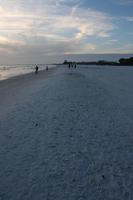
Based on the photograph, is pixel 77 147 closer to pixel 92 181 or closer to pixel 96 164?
pixel 96 164

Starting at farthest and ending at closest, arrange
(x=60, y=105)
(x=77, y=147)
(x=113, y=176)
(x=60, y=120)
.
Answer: (x=60, y=105) < (x=60, y=120) < (x=77, y=147) < (x=113, y=176)

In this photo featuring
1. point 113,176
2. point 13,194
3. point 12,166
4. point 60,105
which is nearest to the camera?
point 13,194

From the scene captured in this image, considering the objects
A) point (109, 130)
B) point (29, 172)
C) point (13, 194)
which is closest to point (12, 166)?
point (29, 172)

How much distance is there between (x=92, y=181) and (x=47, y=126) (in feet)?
13.7

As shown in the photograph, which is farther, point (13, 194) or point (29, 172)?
point (29, 172)

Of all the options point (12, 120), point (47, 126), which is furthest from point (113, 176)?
point (12, 120)

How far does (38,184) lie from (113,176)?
6.89 feet

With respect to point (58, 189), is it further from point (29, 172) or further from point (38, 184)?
point (29, 172)

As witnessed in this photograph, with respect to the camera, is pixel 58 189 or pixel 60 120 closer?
pixel 58 189

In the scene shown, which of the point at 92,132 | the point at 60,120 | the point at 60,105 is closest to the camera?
the point at 92,132

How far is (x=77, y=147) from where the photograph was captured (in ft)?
23.8

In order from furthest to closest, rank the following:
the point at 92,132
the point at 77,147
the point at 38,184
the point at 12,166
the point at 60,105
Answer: the point at 60,105 → the point at 92,132 → the point at 77,147 → the point at 12,166 → the point at 38,184

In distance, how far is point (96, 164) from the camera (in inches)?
245

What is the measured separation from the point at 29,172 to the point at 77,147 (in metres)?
2.10
